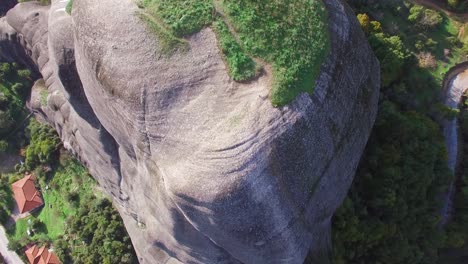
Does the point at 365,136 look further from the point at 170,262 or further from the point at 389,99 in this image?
the point at 170,262

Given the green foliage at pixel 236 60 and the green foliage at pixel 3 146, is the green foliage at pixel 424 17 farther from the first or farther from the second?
the green foliage at pixel 3 146

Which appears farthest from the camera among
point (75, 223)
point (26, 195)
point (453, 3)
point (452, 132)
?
point (26, 195)

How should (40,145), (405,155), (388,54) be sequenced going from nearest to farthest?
(405,155) → (388,54) → (40,145)

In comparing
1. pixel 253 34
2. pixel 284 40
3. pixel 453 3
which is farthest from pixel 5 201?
pixel 453 3

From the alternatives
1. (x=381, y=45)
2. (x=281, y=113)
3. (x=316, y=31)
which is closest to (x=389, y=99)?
(x=381, y=45)

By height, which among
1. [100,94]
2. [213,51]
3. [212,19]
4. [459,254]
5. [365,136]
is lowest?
[459,254]

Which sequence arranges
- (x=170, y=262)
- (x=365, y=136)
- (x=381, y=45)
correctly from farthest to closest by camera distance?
(x=381, y=45) → (x=170, y=262) → (x=365, y=136)

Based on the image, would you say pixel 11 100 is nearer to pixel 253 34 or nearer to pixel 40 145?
pixel 40 145
